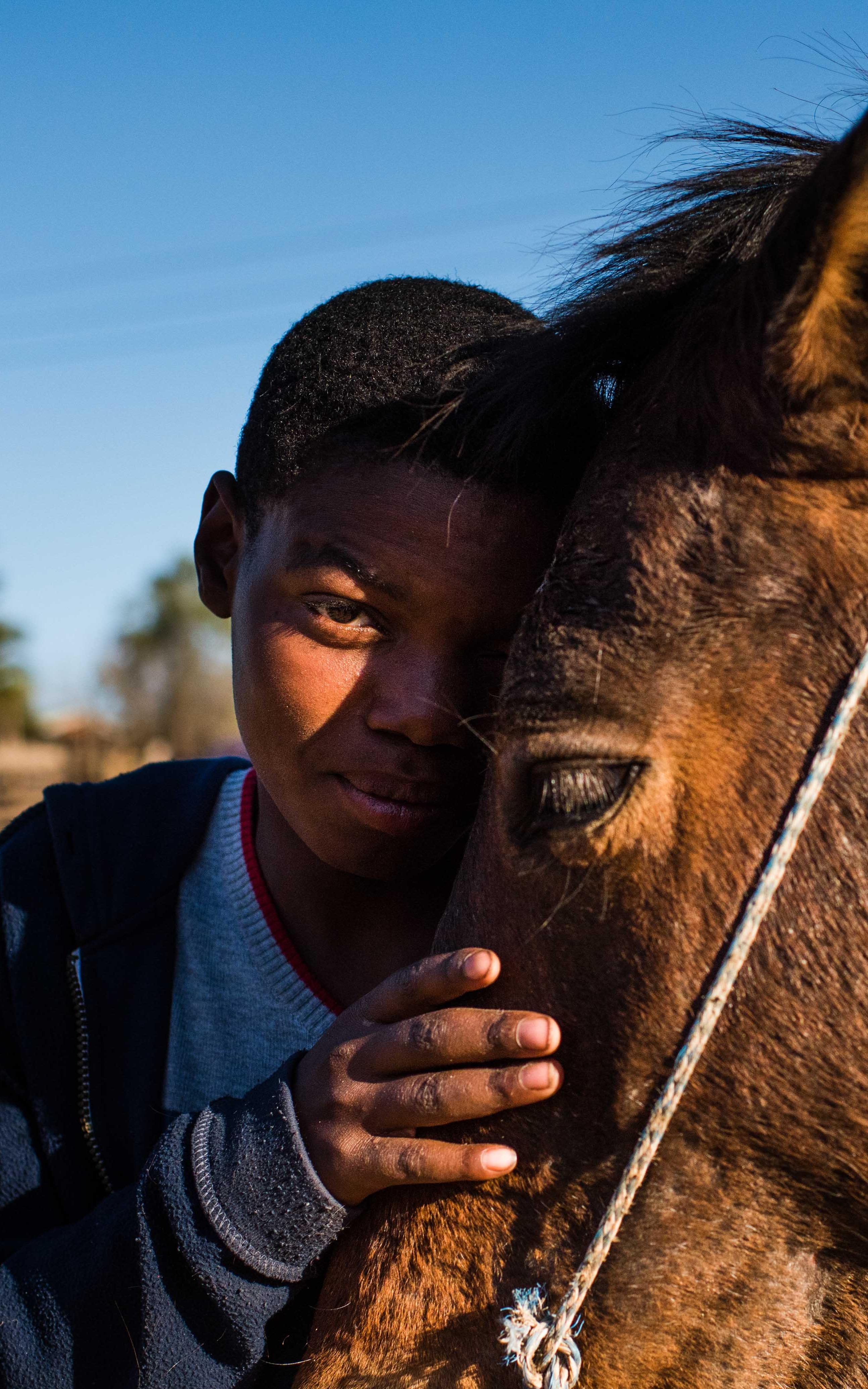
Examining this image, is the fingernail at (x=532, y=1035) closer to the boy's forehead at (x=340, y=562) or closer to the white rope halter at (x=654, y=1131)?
the white rope halter at (x=654, y=1131)

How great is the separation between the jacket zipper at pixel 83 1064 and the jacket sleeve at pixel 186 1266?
37cm

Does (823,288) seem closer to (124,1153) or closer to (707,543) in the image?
(707,543)

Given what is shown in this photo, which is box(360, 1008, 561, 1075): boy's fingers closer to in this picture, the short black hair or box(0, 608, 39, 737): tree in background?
the short black hair

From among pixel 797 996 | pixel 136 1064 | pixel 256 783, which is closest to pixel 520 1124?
pixel 797 996

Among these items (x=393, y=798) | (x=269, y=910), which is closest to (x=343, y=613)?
(x=393, y=798)

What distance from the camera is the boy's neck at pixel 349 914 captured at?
2.19m

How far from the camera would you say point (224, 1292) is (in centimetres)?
150

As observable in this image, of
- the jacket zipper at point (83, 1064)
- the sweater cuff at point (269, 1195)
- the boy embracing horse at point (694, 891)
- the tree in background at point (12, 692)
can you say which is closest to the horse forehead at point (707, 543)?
the boy embracing horse at point (694, 891)

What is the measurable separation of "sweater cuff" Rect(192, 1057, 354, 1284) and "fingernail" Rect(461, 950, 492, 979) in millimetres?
335

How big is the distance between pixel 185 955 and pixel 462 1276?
1077 millimetres

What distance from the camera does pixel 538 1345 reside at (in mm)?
1319

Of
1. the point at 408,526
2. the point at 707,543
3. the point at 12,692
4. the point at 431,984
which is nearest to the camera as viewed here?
the point at 707,543

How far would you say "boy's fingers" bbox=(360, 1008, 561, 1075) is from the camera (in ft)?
4.36

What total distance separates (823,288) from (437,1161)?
1.16m
